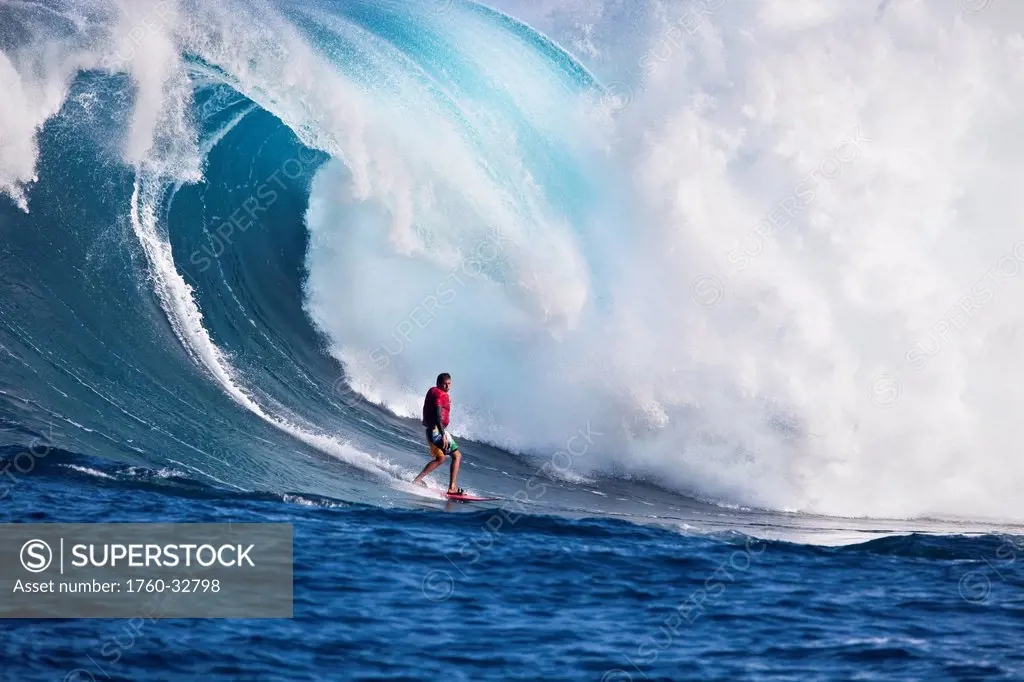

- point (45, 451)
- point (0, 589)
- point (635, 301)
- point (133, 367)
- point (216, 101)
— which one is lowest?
point (0, 589)

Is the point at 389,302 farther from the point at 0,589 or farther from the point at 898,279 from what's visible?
the point at 0,589

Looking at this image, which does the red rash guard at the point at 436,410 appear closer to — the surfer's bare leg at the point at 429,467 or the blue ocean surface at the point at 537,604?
the surfer's bare leg at the point at 429,467

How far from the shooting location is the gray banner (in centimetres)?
693

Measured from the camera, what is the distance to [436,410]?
11.6 meters

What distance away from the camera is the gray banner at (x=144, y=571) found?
6930 millimetres

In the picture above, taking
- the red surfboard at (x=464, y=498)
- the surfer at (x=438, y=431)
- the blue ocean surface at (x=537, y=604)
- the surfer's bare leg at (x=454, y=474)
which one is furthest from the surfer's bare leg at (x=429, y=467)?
the blue ocean surface at (x=537, y=604)

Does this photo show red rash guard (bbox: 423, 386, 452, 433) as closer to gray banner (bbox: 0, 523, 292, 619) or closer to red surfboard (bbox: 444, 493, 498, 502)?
red surfboard (bbox: 444, 493, 498, 502)

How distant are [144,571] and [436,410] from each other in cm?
444

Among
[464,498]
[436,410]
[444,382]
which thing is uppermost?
[444,382]

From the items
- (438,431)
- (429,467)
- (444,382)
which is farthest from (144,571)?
(444,382)

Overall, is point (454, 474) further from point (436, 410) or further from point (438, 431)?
point (436, 410)

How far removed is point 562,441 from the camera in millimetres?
13820

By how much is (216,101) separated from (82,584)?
11.8 metres

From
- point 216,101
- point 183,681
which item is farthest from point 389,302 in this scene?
point 183,681
